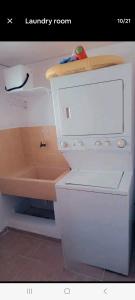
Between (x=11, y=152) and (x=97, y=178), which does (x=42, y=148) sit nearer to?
(x=11, y=152)

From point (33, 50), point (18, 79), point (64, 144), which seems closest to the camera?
point (64, 144)

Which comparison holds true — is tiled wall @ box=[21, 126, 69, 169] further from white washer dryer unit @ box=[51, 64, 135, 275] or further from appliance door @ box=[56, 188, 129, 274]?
appliance door @ box=[56, 188, 129, 274]

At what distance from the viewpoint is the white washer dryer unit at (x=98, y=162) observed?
5.11ft

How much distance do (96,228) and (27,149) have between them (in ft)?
5.87

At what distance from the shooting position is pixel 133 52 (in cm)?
201

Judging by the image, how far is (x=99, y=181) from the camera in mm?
1728

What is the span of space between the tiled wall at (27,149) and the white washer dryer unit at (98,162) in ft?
2.52

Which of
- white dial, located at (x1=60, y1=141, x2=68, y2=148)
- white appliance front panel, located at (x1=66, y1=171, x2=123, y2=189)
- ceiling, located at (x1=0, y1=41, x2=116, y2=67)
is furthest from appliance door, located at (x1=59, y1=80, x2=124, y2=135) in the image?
ceiling, located at (x1=0, y1=41, x2=116, y2=67)

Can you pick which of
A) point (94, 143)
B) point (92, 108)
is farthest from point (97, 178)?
point (92, 108)

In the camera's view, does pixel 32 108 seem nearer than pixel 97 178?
No

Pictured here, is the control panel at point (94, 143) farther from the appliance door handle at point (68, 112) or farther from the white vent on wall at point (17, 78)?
the white vent on wall at point (17, 78)

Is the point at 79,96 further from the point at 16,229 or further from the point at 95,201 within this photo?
the point at 16,229

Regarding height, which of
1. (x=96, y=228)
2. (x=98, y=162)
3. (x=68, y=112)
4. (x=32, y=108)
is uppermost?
(x=32, y=108)
